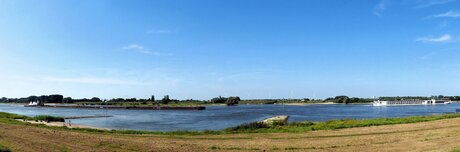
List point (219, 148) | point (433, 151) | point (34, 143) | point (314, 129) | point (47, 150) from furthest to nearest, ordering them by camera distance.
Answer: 1. point (314, 129)
2. point (34, 143)
3. point (219, 148)
4. point (47, 150)
5. point (433, 151)

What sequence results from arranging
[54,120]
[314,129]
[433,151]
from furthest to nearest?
1. [54,120]
2. [314,129]
3. [433,151]

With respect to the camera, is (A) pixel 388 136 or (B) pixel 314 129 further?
(B) pixel 314 129

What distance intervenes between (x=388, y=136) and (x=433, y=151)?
8.54 meters

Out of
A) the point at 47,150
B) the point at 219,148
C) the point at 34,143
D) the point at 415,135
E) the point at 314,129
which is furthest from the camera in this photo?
the point at 314,129

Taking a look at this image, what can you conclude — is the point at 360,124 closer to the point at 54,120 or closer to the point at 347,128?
the point at 347,128

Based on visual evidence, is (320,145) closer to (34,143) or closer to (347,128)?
(347,128)

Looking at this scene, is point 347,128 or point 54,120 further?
point 54,120


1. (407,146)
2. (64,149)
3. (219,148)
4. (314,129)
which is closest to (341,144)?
(407,146)

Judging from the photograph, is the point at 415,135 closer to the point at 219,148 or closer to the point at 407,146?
the point at 407,146

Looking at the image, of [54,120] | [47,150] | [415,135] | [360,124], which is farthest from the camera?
[54,120]

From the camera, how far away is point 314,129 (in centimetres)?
3947

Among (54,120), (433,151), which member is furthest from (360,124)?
(54,120)

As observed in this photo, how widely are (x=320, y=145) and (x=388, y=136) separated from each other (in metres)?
6.75

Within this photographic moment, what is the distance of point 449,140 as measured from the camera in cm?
2598
